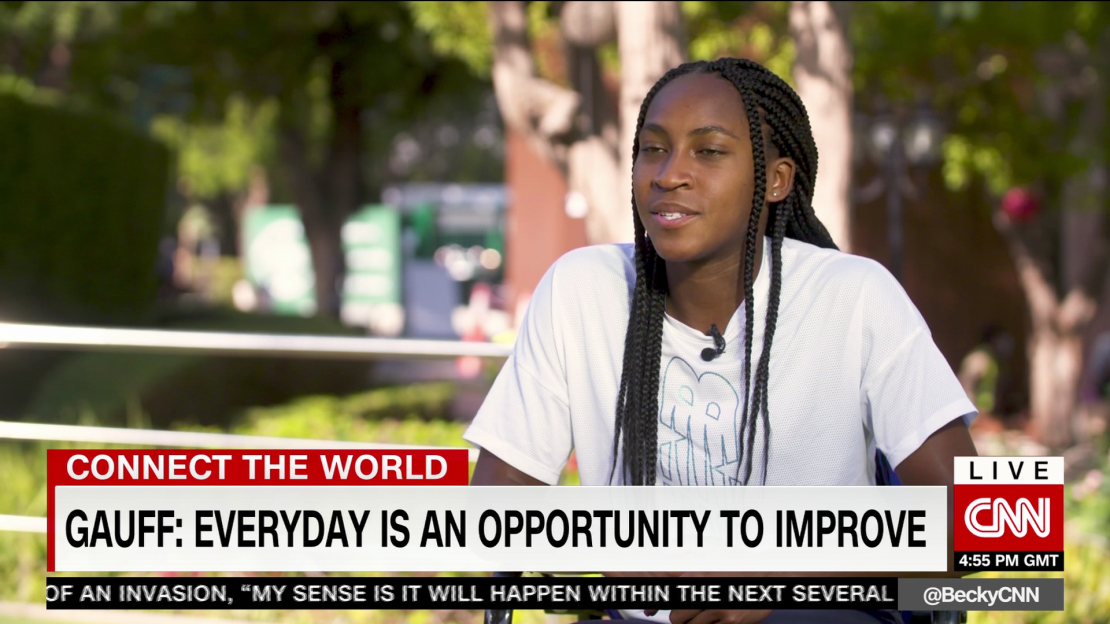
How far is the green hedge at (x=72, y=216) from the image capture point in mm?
10398

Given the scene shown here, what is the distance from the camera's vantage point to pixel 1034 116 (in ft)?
34.1

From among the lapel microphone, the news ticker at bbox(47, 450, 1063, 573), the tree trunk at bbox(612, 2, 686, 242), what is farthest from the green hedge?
the lapel microphone

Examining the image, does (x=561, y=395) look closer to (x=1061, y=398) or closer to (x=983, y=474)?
(x=983, y=474)

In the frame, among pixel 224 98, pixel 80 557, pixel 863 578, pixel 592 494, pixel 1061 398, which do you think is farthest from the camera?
pixel 224 98

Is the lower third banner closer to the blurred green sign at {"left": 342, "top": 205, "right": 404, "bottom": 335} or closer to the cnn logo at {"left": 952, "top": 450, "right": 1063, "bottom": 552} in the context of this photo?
the cnn logo at {"left": 952, "top": 450, "right": 1063, "bottom": 552}

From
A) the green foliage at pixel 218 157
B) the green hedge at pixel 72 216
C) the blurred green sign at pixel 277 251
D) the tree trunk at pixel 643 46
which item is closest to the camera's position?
the tree trunk at pixel 643 46

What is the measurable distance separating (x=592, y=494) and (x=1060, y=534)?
83 cm

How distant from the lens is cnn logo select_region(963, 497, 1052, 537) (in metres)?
2.13

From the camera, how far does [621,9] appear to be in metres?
5.05

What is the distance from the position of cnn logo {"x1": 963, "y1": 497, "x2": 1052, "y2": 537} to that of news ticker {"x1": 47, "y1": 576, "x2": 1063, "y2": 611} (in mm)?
91

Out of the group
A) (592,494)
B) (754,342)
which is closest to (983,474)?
(754,342)

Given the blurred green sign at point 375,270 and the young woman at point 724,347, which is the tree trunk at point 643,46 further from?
the blurred green sign at point 375,270

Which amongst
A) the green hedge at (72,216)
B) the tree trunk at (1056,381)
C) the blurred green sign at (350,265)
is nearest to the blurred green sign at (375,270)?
the blurred green sign at (350,265)

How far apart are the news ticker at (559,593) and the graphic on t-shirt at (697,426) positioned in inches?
9.5
